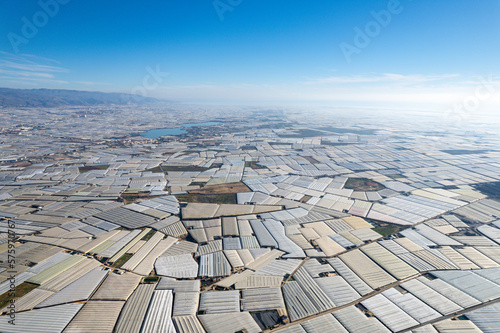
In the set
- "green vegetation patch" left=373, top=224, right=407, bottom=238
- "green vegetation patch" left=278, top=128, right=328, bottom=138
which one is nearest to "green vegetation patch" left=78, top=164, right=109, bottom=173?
"green vegetation patch" left=373, top=224, right=407, bottom=238

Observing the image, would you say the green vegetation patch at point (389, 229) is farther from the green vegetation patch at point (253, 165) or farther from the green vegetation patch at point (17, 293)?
the green vegetation patch at point (17, 293)

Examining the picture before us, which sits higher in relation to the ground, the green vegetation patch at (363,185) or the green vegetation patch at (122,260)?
the green vegetation patch at (363,185)

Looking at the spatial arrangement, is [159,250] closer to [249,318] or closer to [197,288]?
[197,288]

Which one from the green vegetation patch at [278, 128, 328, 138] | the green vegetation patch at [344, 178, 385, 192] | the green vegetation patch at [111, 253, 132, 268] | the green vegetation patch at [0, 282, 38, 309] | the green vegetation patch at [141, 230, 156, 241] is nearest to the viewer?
the green vegetation patch at [0, 282, 38, 309]

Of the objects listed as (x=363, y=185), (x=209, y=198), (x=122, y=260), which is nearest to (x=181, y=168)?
(x=209, y=198)

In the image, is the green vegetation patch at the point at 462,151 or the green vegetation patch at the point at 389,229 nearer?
the green vegetation patch at the point at 389,229

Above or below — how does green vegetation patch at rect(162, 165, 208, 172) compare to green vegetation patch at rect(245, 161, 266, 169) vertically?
below

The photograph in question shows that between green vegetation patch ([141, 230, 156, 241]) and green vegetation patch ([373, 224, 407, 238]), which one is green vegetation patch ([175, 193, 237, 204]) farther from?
green vegetation patch ([373, 224, 407, 238])

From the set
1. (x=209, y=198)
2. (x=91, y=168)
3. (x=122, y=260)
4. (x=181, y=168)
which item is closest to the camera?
(x=122, y=260)

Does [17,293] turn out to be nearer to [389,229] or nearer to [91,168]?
[389,229]

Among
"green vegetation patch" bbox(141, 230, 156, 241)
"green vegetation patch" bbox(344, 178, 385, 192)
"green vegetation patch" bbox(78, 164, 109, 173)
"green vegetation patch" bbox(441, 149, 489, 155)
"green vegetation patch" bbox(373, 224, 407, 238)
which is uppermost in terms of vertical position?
"green vegetation patch" bbox(441, 149, 489, 155)

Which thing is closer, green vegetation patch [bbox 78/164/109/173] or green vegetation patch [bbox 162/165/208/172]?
green vegetation patch [bbox 78/164/109/173]

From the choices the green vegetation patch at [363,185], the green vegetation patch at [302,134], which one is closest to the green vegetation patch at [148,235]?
the green vegetation patch at [363,185]
